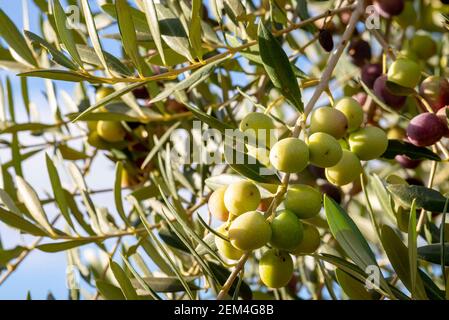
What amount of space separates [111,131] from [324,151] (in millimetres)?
844

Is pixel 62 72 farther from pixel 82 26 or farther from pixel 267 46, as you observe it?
pixel 82 26

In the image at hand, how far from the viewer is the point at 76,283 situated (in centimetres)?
164

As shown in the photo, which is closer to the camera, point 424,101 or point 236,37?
point 424,101

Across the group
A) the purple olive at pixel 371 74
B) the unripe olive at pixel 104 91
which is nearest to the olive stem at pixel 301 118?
the purple olive at pixel 371 74

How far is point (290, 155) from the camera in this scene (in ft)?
3.22

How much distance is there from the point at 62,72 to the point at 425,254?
58 centimetres

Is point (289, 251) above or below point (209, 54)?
below

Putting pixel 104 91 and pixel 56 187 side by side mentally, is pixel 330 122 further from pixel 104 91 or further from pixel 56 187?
pixel 104 91

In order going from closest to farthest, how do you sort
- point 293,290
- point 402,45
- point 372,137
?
point 372,137, point 293,290, point 402,45

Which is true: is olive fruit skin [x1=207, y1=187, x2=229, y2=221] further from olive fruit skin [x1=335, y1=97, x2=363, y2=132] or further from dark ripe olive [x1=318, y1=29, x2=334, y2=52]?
dark ripe olive [x1=318, y1=29, x2=334, y2=52]

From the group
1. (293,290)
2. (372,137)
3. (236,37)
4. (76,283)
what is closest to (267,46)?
(372,137)

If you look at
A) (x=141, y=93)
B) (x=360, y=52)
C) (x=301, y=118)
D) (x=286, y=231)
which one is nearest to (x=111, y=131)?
(x=141, y=93)

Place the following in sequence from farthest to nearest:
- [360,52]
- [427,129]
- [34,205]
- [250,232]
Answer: [360,52] → [34,205] → [427,129] → [250,232]

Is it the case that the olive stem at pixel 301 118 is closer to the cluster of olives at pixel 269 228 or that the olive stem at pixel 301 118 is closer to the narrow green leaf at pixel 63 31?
the cluster of olives at pixel 269 228
